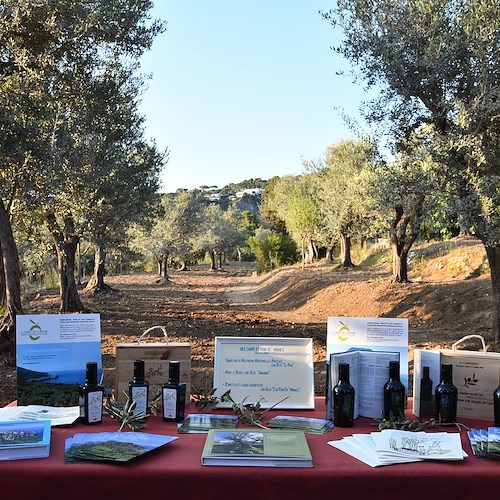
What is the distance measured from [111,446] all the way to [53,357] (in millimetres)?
818

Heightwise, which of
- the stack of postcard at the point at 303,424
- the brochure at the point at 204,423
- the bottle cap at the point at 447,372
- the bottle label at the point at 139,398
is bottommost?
the stack of postcard at the point at 303,424

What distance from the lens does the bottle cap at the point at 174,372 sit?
271cm

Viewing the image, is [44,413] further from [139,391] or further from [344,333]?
[344,333]

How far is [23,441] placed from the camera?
2312 mm

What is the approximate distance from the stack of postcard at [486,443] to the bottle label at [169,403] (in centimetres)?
135

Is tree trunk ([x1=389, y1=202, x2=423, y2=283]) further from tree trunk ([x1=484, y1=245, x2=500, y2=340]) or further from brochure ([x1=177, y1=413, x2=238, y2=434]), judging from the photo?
brochure ([x1=177, y1=413, x2=238, y2=434])

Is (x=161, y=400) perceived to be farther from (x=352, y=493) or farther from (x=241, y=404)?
(x=352, y=493)

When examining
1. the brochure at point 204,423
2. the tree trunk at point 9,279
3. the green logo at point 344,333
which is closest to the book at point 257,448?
the brochure at point 204,423

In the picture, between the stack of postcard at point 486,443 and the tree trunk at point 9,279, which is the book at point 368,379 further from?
the tree trunk at point 9,279

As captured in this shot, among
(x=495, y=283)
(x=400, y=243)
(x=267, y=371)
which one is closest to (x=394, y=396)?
(x=267, y=371)

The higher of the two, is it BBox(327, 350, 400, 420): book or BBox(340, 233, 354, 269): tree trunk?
BBox(340, 233, 354, 269): tree trunk

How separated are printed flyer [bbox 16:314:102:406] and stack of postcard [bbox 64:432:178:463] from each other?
576 millimetres

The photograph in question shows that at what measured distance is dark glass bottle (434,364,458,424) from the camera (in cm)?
277

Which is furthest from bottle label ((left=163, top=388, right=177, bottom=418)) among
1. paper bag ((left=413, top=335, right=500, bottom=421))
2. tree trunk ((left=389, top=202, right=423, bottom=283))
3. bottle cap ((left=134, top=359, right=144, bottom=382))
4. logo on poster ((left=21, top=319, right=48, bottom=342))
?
tree trunk ((left=389, top=202, right=423, bottom=283))
